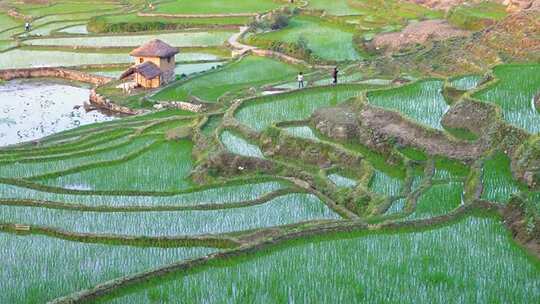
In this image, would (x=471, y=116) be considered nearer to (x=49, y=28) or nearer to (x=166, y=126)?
(x=166, y=126)

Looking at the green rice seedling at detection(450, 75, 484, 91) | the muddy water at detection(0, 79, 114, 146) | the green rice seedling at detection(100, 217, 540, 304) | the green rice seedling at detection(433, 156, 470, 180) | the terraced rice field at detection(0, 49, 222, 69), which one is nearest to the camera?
the green rice seedling at detection(100, 217, 540, 304)

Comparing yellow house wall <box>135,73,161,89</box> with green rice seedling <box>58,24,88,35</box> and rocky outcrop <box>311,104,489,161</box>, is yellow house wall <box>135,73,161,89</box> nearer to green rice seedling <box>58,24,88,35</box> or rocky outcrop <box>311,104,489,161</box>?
rocky outcrop <box>311,104,489,161</box>

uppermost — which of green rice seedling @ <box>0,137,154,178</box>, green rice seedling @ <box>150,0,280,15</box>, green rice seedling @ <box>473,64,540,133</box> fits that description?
green rice seedling @ <box>473,64,540,133</box>

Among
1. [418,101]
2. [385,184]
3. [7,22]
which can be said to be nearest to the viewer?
[385,184]

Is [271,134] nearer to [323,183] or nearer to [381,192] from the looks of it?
[323,183]

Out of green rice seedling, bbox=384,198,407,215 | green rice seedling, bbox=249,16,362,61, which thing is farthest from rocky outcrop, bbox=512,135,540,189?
green rice seedling, bbox=249,16,362,61

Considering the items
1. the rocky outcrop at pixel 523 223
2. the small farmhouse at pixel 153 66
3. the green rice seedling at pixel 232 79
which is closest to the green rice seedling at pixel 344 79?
the green rice seedling at pixel 232 79

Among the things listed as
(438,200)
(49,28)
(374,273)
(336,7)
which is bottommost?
(49,28)

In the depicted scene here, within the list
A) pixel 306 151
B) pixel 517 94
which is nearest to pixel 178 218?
pixel 306 151
